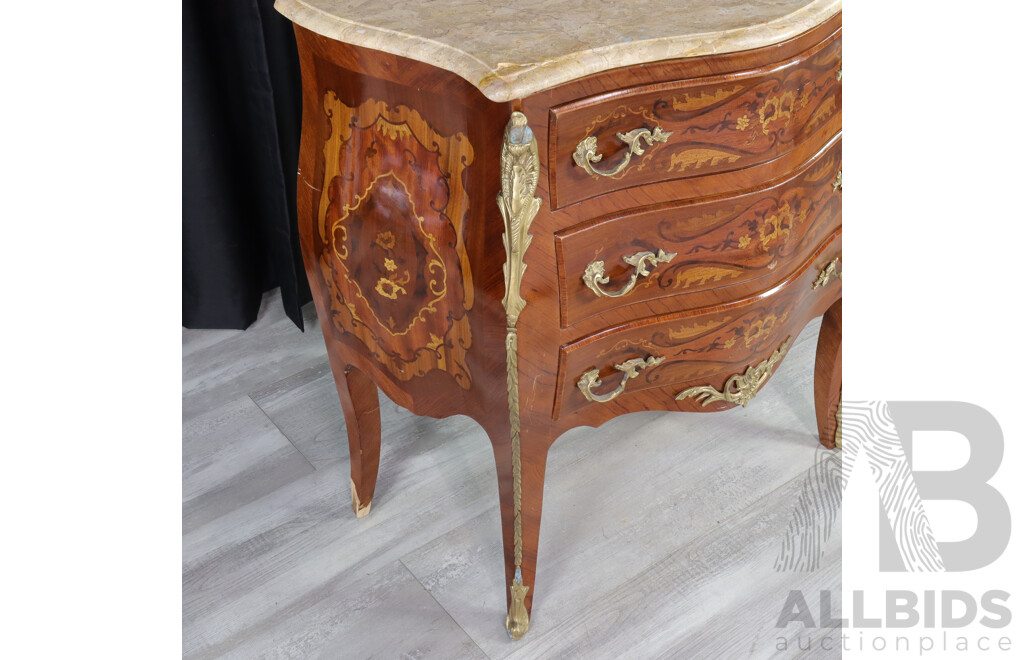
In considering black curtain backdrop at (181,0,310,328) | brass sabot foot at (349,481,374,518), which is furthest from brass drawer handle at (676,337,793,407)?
black curtain backdrop at (181,0,310,328)

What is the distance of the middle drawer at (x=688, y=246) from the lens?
1.07 meters

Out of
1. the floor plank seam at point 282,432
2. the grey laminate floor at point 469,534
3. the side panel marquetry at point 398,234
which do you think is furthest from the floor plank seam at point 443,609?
the side panel marquetry at point 398,234

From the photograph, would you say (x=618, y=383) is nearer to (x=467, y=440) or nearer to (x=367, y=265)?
(x=367, y=265)

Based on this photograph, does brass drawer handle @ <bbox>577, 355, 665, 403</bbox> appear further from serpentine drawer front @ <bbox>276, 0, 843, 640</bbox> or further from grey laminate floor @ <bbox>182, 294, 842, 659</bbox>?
grey laminate floor @ <bbox>182, 294, 842, 659</bbox>

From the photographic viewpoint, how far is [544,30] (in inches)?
→ 38.5

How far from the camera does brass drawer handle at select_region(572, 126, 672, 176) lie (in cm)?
99

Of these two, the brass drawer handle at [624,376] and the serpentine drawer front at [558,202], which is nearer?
the serpentine drawer front at [558,202]

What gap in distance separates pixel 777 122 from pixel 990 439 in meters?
0.82

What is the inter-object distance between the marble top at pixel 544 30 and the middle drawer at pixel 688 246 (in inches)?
8.4

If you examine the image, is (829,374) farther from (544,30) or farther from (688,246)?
(544,30)

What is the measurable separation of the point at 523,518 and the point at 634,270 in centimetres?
42

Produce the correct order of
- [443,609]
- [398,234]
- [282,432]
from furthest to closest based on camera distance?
[282,432] → [443,609] → [398,234]
